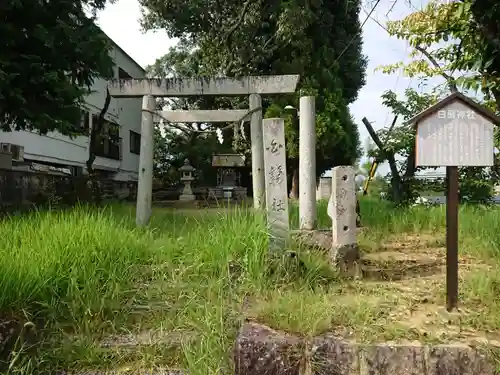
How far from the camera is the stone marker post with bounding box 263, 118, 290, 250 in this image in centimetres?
495

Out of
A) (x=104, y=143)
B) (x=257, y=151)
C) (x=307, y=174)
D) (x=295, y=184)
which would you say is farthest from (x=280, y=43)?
(x=307, y=174)

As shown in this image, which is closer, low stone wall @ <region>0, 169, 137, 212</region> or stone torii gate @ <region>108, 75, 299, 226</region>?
stone torii gate @ <region>108, 75, 299, 226</region>

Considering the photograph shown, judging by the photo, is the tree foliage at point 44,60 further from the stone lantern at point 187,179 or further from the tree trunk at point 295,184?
the stone lantern at point 187,179

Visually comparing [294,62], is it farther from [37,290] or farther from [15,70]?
[37,290]

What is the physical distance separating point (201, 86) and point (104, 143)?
15766 mm

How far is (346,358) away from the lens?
326 centimetres

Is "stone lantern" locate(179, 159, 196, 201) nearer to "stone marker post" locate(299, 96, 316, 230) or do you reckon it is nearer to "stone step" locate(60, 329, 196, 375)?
"stone marker post" locate(299, 96, 316, 230)

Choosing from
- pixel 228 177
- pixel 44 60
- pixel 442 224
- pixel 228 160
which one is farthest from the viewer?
pixel 228 177

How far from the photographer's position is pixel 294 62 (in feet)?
58.9

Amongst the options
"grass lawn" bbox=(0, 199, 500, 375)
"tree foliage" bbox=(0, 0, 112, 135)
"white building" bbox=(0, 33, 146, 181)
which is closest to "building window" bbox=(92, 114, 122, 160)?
"white building" bbox=(0, 33, 146, 181)

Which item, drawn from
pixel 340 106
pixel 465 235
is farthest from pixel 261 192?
pixel 340 106

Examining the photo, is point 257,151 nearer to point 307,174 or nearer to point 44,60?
point 307,174

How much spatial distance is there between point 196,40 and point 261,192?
14480 mm

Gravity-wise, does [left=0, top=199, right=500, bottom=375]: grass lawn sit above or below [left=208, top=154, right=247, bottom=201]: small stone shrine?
below
